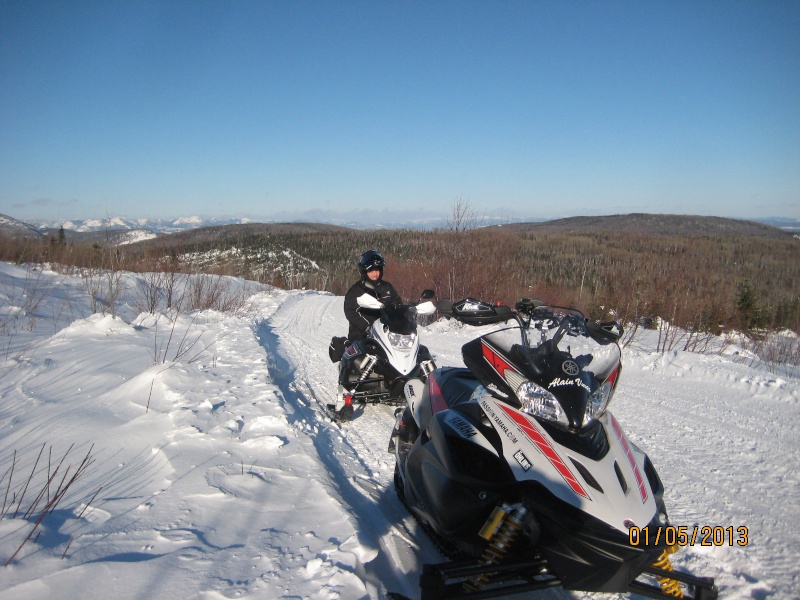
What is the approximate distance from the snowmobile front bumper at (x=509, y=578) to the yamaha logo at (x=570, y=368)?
37.5 inches

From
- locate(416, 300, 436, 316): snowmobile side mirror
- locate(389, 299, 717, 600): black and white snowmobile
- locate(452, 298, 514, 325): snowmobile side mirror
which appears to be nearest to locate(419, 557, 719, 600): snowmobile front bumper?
locate(389, 299, 717, 600): black and white snowmobile

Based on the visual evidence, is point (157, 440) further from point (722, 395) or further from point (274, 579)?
point (722, 395)

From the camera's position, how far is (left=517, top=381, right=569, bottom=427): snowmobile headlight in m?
2.33

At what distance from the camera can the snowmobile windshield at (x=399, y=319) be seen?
533cm

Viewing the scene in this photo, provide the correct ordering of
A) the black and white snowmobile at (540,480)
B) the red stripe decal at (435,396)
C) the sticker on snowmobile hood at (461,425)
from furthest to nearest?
the red stripe decal at (435,396), the sticker on snowmobile hood at (461,425), the black and white snowmobile at (540,480)

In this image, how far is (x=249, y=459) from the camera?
12.5 ft

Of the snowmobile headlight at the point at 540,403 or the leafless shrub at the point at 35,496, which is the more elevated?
the snowmobile headlight at the point at 540,403

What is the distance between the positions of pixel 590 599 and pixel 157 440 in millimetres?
3453

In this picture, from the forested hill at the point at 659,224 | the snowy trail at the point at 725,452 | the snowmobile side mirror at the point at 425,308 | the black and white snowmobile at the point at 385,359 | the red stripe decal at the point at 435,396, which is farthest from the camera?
the forested hill at the point at 659,224

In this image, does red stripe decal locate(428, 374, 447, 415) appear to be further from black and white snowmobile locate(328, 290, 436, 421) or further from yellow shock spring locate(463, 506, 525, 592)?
black and white snowmobile locate(328, 290, 436, 421)

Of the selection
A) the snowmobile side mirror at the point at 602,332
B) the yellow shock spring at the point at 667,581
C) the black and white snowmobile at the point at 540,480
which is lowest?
the yellow shock spring at the point at 667,581
